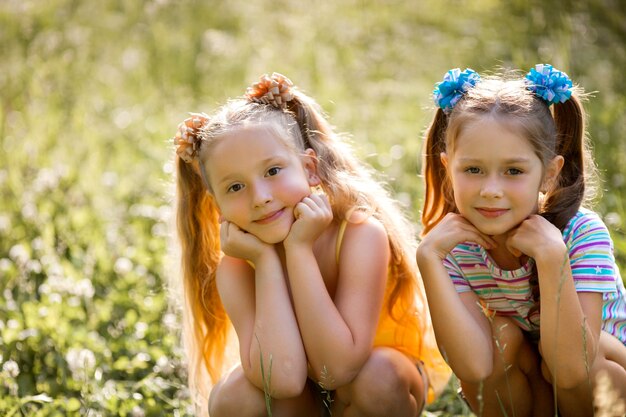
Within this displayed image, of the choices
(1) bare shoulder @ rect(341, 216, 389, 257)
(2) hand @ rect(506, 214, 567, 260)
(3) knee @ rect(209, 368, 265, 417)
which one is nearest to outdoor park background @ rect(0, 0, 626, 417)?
(3) knee @ rect(209, 368, 265, 417)

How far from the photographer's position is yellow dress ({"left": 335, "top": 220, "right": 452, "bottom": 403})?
2.95 metres

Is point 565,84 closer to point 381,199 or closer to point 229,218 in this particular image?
point 381,199

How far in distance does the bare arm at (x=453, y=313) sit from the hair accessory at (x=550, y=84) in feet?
1.39

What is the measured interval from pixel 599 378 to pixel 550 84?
0.81 metres

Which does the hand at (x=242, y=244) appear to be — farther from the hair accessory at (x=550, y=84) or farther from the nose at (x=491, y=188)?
the hair accessory at (x=550, y=84)

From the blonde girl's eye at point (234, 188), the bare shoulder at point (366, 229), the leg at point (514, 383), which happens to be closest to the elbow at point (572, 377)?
the leg at point (514, 383)

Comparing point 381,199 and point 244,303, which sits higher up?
point 381,199

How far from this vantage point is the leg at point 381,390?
105 inches

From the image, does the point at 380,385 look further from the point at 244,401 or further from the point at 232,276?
the point at 232,276

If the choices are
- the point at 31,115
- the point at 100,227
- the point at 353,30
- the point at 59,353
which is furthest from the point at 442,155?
the point at 353,30

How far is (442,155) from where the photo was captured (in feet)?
8.74

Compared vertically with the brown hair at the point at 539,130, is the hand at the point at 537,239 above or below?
below

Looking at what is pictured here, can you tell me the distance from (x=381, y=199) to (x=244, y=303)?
1.82ft

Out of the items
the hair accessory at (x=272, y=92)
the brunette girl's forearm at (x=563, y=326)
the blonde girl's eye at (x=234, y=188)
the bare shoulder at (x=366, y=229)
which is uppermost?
the hair accessory at (x=272, y=92)
